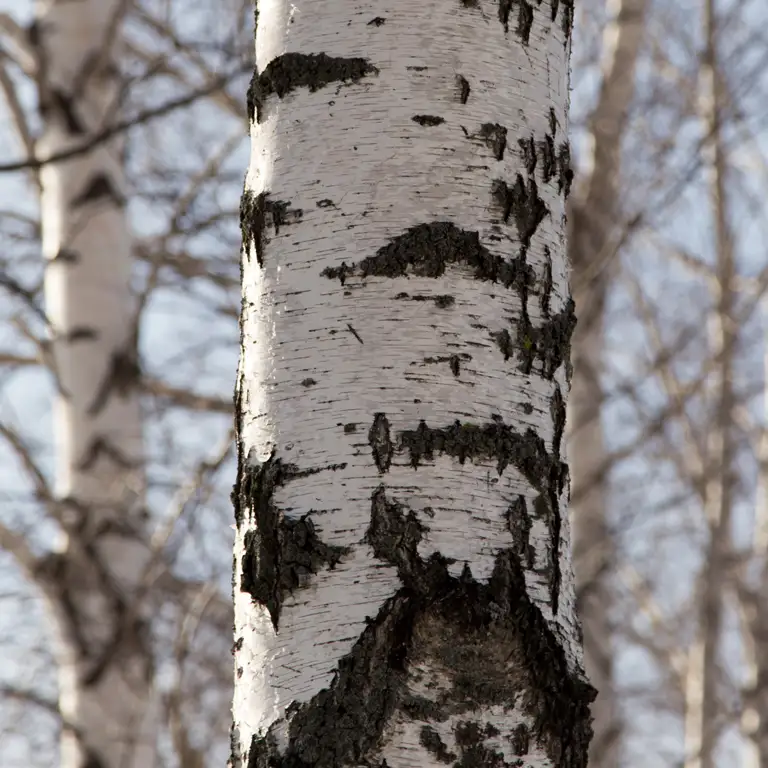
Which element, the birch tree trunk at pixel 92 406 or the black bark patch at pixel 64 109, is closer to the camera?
the birch tree trunk at pixel 92 406

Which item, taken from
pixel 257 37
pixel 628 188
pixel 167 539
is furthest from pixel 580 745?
pixel 628 188

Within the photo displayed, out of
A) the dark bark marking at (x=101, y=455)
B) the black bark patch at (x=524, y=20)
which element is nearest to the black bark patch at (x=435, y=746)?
the black bark patch at (x=524, y=20)

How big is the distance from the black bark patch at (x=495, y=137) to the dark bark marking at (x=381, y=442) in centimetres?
32

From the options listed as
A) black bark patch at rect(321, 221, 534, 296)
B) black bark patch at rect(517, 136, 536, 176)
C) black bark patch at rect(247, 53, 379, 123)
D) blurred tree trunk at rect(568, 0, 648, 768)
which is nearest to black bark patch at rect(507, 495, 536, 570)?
black bark patch at rect(321, 221, 534, 296)

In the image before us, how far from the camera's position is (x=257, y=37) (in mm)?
1271

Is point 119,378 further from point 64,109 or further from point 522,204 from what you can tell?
point 522,204

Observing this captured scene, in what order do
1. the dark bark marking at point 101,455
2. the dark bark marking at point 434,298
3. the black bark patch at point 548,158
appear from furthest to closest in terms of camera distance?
the dark bark marking at point 101,455 < the black bark patch at point 548,158 < the dark bark marking at point 434,298

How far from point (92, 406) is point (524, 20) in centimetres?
257

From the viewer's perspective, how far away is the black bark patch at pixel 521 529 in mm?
1015

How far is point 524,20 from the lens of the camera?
1166 millimetres

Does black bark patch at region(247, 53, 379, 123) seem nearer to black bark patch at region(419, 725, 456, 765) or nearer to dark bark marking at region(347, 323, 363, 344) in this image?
dark bark marking at region(347, 323, 363, 344)

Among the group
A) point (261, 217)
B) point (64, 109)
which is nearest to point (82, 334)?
point (64, 109)

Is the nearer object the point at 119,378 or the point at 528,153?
Answer: the point at 528,153

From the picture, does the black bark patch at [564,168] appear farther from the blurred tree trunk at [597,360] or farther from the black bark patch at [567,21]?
the blurred tree trunk at [597,360]
